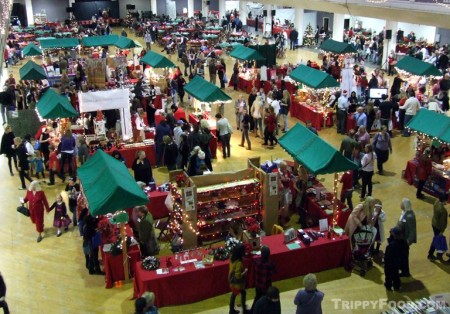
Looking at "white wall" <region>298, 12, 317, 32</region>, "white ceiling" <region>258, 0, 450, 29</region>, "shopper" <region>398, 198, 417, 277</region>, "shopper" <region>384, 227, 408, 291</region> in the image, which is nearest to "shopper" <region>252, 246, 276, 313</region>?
"shopper" <region>384, 227, 408, 291</region>

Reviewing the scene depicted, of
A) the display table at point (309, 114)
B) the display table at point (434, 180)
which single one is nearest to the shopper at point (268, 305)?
the display table at point (434, 180)

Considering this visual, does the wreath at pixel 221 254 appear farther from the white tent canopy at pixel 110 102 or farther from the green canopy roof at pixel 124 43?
the green canopy roof at pixel 124 43

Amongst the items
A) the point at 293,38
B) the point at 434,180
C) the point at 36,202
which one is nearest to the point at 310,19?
the point at 293,38

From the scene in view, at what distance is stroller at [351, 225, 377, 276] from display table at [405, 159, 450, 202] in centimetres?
324

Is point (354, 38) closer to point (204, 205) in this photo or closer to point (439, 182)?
point (439, 182)

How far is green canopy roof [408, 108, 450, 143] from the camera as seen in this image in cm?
1005

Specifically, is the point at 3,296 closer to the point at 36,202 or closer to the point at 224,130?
the point at 36,202

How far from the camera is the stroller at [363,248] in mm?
7770

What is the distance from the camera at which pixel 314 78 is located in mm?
14773

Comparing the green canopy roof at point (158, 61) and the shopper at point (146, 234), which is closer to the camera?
the shopper at point (146, 234)

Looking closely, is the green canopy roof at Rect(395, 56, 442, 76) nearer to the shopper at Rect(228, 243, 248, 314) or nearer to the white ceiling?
the white ceiling

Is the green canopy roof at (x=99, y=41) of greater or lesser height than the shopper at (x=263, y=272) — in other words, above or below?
above

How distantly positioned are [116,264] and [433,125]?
6911mm

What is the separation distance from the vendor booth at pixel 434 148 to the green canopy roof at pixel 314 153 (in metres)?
2.82
